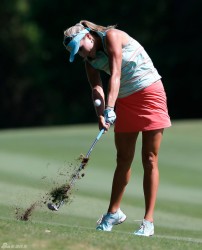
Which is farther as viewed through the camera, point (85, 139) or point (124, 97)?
point (85, 139)

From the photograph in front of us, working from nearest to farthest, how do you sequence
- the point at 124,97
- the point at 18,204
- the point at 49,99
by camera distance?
1. the point at 124,97
2. the point at 18,204
3. the point at 49,99

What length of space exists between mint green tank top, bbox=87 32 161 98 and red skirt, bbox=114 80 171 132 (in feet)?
0.18

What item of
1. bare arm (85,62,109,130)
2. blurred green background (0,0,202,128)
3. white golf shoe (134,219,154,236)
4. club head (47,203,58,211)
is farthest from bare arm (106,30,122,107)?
blurred green background (0,0,202,128)

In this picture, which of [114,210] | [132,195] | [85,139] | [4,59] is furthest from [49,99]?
[114,210]

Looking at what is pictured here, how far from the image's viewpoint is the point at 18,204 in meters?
9.30

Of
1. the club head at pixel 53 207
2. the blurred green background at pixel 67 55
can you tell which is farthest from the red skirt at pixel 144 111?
the blurred green background at pixel 67 55

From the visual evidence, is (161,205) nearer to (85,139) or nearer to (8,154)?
(8,154)

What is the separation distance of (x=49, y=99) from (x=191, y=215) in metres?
46.1

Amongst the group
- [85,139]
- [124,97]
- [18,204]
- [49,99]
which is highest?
[124,97]

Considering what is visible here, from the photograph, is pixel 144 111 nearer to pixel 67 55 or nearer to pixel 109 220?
pixel 109 220

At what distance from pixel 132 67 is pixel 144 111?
Answer: 0.37m

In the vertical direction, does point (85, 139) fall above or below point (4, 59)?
above

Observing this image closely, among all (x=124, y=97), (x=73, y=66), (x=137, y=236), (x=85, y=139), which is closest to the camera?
(x=137, y=236)

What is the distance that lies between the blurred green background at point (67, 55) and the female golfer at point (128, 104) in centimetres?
3536
